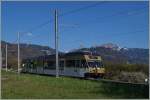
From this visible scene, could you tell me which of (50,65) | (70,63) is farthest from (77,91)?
(50,65)

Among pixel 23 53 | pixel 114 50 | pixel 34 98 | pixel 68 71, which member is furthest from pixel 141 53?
pixel 23 53

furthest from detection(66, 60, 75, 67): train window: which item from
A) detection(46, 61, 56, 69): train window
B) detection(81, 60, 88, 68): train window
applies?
detection(46, 61, 56, 69): train window

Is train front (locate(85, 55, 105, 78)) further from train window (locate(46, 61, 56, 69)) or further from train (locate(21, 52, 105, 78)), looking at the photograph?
train window (locate(46, 61, 56, 69))

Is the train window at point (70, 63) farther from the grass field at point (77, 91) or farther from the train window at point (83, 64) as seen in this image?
the grass field at point (77, 91)

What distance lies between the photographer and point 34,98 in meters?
17.5

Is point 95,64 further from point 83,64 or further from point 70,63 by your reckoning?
point 70,63

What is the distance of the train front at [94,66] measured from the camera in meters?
42.8

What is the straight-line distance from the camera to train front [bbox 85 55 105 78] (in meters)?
42.8

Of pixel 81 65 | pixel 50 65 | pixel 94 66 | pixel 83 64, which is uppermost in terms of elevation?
pixel 83 64

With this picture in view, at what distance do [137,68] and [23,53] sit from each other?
129663 mm

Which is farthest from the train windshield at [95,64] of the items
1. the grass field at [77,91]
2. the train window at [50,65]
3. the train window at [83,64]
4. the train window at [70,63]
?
the grass field at [77,91]

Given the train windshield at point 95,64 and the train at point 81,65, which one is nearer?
the train at point 81,65

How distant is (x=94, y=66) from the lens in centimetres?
4359

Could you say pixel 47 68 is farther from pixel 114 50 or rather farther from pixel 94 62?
pixel 114 50
